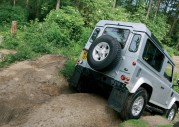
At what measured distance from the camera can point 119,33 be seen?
7332 millimetres

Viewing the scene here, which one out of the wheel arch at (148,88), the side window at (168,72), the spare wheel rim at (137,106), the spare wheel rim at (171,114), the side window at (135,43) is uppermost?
the side window at (135,43)

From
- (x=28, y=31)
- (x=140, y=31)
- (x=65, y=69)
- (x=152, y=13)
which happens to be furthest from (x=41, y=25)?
(x=152, y=13)

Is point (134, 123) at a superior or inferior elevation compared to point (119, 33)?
inferior

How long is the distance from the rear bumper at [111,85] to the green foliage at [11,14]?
1422 centimetres

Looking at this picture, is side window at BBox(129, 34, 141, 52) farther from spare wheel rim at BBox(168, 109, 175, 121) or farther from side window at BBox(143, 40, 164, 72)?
spare wheel rim at BBox(168, 109, 175, 121)

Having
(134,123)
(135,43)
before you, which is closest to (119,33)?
(135,43)

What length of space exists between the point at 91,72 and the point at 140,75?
49.6 inches

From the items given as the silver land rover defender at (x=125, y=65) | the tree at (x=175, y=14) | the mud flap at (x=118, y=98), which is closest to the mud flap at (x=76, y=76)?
the silver land rover defender at (x=125, y=65)

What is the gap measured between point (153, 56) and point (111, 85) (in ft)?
4.56

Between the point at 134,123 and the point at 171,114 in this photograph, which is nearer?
the point at 134,123

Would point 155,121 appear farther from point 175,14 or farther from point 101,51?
point 175,14

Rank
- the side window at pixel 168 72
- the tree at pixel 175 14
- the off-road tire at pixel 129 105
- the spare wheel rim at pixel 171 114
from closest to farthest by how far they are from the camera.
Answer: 1. the off-road tire at pixel 129 105
2. the side window at pixel 168 72
3. the spare wheel rim at pixel 171 114
4. the tree at pixel 175 14

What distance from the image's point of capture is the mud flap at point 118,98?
22.1 feet

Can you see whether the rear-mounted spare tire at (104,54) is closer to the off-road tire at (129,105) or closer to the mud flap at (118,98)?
the mud flap at (118,98)
